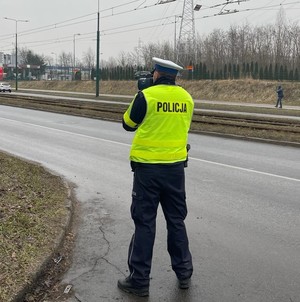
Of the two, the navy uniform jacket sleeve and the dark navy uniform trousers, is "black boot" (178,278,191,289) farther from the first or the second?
the navy uniform jacket sleeve

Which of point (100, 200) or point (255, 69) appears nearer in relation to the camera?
point (100, 200)

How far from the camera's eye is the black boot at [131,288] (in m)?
3.71

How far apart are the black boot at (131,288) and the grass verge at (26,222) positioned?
0.77m

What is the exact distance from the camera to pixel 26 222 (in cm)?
505

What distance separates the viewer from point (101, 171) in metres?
8.91

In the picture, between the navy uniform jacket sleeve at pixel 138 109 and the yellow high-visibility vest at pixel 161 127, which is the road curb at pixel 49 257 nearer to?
the yellow high-visibility vest at pixel 161 127

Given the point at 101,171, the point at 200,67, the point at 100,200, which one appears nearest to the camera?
the point at 100,200

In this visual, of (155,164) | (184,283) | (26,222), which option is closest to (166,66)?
(155,164)

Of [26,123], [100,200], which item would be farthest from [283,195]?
[26,123]

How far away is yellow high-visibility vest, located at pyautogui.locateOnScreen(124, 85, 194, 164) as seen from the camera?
3723 mm

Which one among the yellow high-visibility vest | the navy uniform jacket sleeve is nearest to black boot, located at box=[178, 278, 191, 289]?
the yellow high-visibility vest

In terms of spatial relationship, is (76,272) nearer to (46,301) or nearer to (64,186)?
(46,301)

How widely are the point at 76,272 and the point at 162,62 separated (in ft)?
6.92

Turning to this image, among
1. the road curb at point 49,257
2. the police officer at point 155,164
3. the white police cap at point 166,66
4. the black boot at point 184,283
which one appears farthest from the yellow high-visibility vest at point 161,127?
the road curb at point 49,257
